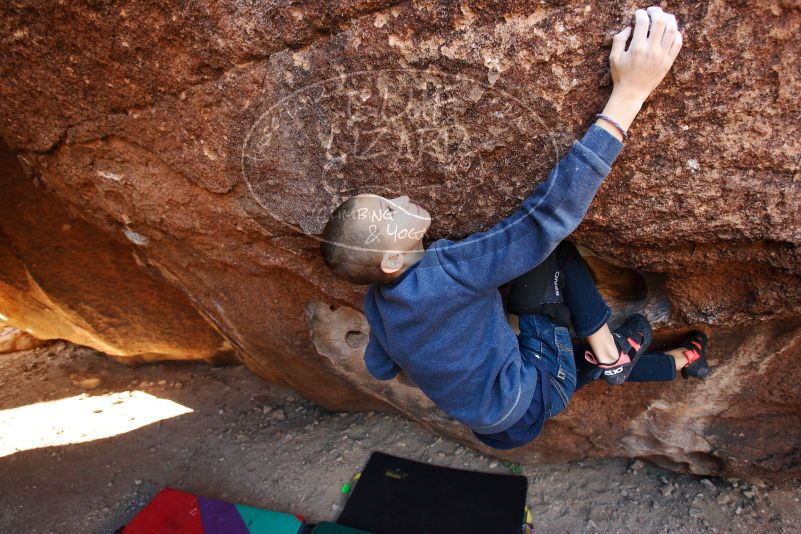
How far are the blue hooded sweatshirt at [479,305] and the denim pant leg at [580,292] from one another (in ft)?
0.65

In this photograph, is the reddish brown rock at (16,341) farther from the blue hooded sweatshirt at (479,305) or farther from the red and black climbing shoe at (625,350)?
the red and black climbing shoe at (625,350)

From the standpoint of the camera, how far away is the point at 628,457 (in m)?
2.16

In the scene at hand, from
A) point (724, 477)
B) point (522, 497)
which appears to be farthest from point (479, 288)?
point (724, 477)

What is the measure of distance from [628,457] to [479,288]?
1.42 metres

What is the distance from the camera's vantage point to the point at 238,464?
8.13 ft

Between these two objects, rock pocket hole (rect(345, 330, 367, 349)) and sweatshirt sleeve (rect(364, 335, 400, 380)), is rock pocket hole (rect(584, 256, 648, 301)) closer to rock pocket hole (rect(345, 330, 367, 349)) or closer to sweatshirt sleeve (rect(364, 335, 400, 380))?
sweatshirt sleeve (rect(364, 335, 400, 380))

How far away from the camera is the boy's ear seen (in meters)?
1.17

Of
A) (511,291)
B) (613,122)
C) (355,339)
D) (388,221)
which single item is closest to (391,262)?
(388,221)

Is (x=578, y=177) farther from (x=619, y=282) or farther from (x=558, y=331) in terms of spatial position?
(x=619, y=282)

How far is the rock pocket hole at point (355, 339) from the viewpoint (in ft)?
6.64

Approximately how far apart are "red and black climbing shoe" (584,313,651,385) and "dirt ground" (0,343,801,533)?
0.81 meters

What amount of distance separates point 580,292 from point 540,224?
428 mm

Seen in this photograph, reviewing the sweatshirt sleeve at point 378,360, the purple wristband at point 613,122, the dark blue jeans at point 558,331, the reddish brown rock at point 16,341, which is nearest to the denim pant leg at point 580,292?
the dark blue jeans at point 558,331

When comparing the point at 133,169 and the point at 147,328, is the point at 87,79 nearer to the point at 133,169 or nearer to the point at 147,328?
the point at 133,169
